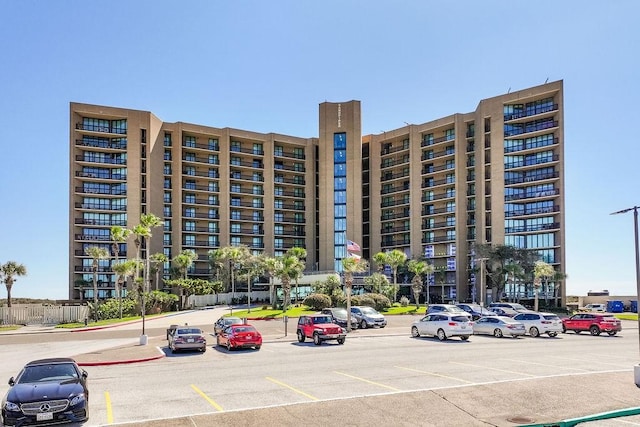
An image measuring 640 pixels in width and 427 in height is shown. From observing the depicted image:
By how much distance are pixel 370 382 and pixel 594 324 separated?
1155 inches

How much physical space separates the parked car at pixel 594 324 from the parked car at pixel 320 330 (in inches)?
795

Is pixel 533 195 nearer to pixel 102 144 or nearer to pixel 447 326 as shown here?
pixel 447 326

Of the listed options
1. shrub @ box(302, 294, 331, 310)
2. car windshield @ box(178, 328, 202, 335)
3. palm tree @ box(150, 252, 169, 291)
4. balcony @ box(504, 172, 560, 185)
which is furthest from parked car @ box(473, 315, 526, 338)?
palm tree @ box(150, 252, 169, 291)

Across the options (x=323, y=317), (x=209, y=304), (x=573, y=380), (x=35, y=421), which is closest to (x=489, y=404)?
(x=573, y=380)

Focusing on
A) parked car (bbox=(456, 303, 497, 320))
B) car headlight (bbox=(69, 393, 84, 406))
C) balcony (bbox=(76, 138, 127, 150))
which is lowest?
parked car (bbox=(456, 303, 497, 320))

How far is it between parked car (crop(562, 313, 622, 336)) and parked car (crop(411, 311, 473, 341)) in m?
12.2

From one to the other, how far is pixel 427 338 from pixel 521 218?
5527 centimetres

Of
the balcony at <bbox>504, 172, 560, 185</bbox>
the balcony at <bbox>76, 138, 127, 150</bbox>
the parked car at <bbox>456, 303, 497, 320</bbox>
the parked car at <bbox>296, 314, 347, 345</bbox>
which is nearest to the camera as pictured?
the parked car at <bbox>296, 314, 347, 345</bbox>

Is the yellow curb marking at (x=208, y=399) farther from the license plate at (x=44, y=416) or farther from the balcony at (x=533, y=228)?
the balcony at (x=533, y=228)

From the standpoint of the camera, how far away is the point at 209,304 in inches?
3113

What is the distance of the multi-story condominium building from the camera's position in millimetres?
86062

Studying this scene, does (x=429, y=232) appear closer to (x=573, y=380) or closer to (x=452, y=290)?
(x=452, y=290)

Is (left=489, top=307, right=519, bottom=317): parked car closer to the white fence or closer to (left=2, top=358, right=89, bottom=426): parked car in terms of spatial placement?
the white fence

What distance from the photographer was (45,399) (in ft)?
42.9
